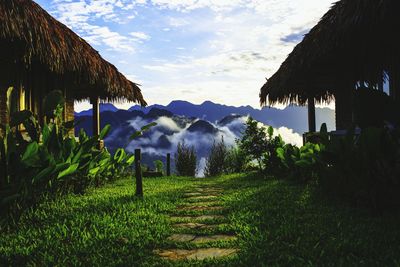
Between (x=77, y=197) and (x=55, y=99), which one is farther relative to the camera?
(x=77, y=197)

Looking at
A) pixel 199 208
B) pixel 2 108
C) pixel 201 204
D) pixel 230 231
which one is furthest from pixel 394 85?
pixel 2 108

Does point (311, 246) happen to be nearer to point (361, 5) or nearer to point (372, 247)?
point (372, 247)

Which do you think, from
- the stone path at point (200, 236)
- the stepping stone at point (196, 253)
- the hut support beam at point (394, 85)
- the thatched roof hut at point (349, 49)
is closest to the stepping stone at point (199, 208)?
the stone path at point (200, 236)

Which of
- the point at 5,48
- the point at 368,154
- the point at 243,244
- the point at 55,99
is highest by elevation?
the point at 5,48

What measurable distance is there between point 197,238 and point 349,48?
4.50 m

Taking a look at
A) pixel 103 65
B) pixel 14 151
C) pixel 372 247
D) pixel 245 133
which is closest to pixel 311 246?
pixel 372 247

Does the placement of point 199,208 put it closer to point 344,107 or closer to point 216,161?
point 344,107

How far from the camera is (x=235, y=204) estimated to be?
15.4 feet

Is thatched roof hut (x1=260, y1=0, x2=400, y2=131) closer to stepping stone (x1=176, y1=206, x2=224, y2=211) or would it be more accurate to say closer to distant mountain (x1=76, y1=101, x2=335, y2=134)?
stepping stone (x1=176, y1=206, x2=224, y2=211)

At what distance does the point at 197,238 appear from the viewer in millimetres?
3168

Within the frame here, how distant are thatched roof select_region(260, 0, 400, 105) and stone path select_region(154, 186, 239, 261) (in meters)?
2.83

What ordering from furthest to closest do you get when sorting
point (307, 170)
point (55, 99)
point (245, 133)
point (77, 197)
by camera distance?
point (245, 133) < point (307, 170) < point (77, 197) < point (55, 99)

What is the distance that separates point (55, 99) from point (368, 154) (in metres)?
3.77

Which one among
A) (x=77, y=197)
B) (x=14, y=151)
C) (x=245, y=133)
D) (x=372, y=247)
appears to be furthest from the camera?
(x=245, y=133)
